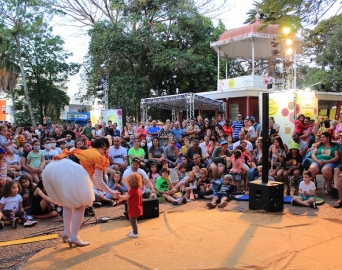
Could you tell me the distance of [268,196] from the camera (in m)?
5.51

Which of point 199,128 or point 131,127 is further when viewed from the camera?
point 131,127

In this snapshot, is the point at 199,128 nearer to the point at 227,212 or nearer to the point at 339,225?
the point at 227,212

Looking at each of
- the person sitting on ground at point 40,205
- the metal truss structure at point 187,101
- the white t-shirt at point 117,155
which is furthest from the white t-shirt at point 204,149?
the metal truss structure at point 187,101

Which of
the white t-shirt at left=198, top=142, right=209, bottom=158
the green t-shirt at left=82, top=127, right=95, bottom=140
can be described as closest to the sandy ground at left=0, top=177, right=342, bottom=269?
the white t-shirt at left=198, top=142, right=209, bottom=158

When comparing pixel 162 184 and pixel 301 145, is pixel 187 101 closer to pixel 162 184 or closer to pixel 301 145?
pixel 301 145

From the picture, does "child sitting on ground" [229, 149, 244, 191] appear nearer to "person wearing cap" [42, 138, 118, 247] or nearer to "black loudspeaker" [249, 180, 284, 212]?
"black loudspeaker" [249, 180, 284, 212]

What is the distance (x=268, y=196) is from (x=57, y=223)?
11.4 feet

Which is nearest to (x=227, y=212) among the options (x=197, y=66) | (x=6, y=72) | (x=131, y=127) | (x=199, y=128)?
(x=199, y=128)

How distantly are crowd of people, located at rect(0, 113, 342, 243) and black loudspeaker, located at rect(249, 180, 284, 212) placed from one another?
0.59m

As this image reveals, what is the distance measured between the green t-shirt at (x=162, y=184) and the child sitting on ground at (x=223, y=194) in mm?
1050

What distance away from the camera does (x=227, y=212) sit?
18.8 ft

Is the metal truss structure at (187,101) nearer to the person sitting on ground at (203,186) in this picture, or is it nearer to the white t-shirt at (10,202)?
the person sitting on ground at (203,186)

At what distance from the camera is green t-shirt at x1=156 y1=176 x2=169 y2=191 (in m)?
7.00

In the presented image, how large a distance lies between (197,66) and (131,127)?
948cm
